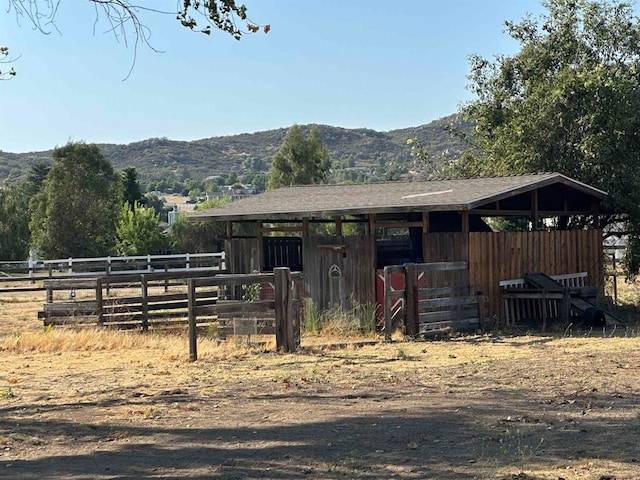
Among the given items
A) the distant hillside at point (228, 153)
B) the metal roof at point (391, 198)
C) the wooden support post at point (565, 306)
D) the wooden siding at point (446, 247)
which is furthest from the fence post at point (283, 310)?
the distant hillside at point (228, 153)

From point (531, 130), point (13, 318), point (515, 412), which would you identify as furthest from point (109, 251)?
point (515, 412)

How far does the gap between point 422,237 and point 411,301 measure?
3.02 meters

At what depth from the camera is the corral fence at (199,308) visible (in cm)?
1301

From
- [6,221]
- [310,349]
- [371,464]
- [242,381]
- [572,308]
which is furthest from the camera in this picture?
[6,221]

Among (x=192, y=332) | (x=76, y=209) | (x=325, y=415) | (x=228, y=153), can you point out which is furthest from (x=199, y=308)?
(x=228, y=153)

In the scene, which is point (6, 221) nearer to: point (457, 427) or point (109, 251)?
point (109, 251)

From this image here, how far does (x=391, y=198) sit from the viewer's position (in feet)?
61.4

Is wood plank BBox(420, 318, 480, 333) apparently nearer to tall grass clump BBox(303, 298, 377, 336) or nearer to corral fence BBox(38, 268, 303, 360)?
tall grass clump BBox(303, 298, 377, 336)

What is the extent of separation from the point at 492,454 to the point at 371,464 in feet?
3.09

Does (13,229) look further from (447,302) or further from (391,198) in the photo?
(447,302)

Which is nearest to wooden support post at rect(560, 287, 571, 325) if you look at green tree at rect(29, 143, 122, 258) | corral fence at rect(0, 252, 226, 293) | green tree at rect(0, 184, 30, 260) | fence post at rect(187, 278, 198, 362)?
fence post at rect(187, 278, 198, 362)

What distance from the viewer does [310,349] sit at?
44.3ft

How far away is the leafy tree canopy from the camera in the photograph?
21.6m

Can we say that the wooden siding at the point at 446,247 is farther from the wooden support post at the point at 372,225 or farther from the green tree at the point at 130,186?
the green tree at the point at 130,186
